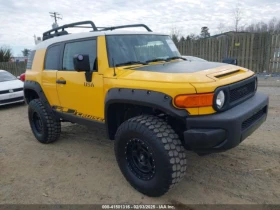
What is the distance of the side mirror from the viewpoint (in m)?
3.22

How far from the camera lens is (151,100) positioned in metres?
2.72

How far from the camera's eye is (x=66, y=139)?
5105mm

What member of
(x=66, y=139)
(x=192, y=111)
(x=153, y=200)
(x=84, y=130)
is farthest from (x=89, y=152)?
(x=192, y=111)

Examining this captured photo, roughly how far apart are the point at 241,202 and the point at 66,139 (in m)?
3.52

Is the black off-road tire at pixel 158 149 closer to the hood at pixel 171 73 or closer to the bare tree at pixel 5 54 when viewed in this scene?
the hood at pixel 171 73

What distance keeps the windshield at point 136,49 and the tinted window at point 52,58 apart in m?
1.29

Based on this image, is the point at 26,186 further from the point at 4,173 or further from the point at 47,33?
the point at 47,33

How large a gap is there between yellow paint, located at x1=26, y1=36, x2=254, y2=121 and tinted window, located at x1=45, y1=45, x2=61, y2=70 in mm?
99

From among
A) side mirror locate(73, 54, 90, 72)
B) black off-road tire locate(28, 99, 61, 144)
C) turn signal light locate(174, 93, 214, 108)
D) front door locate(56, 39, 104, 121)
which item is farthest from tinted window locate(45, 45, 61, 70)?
turn signal light locate(174, 93, 214, 108)

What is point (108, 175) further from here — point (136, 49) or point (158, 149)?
point (136, 49)

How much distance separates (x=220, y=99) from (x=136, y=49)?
155cm

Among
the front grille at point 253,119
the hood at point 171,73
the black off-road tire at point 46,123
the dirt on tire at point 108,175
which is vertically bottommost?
the dirt on tire at point 108,175

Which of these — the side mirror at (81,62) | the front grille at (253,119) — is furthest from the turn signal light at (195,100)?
the side mirror at (81,62)

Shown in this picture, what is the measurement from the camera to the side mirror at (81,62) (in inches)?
127
